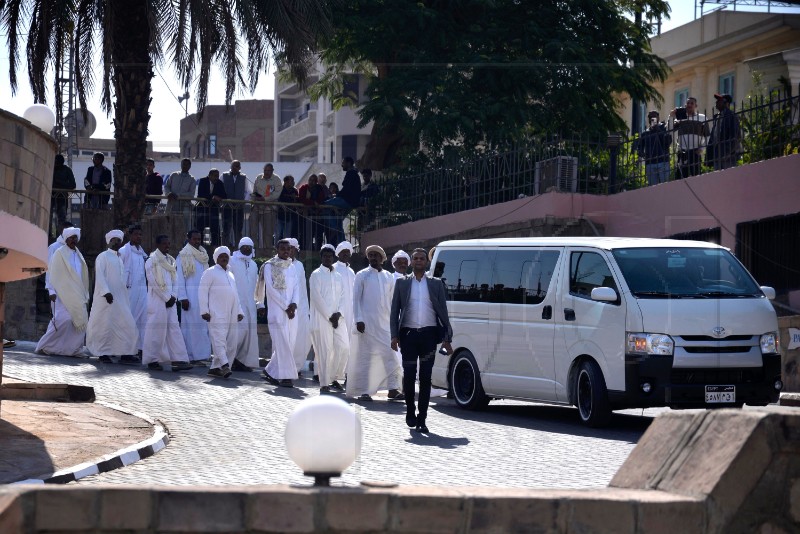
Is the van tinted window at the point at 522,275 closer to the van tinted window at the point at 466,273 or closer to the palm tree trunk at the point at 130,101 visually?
the van tinted window at the point at 466,273

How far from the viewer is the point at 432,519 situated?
595 cm

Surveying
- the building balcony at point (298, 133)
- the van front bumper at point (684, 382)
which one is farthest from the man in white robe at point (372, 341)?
the building balcony at point (298, 133)

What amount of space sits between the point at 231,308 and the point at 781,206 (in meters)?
7.56

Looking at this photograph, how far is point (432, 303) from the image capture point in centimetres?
1388

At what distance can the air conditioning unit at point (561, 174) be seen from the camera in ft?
74.1

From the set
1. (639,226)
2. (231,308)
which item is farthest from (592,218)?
(231,308)

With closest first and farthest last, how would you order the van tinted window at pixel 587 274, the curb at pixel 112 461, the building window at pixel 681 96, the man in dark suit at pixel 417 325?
the curb at pixel 112 461, the man in dark suit at pixel 417 325, the van tinted window at pixel 587 274, the building window at pixel 681 96

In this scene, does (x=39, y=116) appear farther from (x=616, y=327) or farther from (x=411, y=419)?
(x=616, y=327)

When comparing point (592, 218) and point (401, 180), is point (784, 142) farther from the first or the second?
point (401, 180)

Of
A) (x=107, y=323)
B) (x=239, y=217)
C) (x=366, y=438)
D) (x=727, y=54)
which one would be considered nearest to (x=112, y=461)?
(x=366, y=438)

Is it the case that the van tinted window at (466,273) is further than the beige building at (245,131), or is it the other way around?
the beige building at (245,131)

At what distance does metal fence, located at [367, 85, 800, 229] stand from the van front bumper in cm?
563

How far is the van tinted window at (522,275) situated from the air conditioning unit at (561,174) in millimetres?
7011

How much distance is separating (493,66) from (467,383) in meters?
13.5
